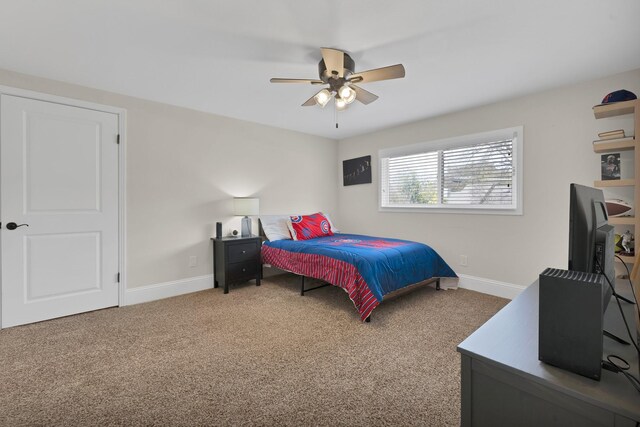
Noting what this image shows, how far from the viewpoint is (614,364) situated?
810mm

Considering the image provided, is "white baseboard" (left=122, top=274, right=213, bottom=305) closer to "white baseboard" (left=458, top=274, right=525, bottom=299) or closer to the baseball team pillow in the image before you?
the baseball team pillow

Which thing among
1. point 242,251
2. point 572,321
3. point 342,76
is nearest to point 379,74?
point 342,76

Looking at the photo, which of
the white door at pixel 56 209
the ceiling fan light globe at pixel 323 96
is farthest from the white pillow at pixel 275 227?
the ceiling fan light globe at pixel 323 96

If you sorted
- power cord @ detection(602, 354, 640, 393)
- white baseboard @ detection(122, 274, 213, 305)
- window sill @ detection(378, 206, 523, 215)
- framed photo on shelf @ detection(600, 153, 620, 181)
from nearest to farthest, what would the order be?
power cord @ detection(602, 354, 640, 393)
framed photo on shelf @ detection(600, 153, 620, 181)
white baseboard @ detection(122, 274, 213, 305)
window sill @ detection(378, 206, 523, 215)

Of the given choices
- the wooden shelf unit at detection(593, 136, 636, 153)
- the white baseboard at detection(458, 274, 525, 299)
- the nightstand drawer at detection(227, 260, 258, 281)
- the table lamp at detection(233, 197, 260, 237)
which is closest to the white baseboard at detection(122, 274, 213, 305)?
the nightstand drawer at detection(227, 260, 258, 281)

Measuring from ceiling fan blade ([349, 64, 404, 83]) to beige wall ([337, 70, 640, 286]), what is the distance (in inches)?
50.0

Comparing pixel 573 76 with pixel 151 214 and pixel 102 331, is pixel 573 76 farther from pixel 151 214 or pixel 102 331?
pixel 102 331

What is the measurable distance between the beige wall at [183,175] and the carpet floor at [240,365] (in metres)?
0.73

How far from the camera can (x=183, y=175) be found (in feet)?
11.7

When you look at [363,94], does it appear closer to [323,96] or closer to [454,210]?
[323,96]

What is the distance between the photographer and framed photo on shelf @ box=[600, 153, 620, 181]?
257cm

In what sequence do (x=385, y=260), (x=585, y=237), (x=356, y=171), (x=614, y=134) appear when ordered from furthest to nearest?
(x=356, y=171) < (x=385, y=260) < (x=614, y=134) < (x=585, y=237)

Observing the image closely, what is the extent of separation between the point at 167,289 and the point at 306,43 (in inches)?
121

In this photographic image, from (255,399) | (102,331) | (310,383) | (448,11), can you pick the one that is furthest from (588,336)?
(102,331)
